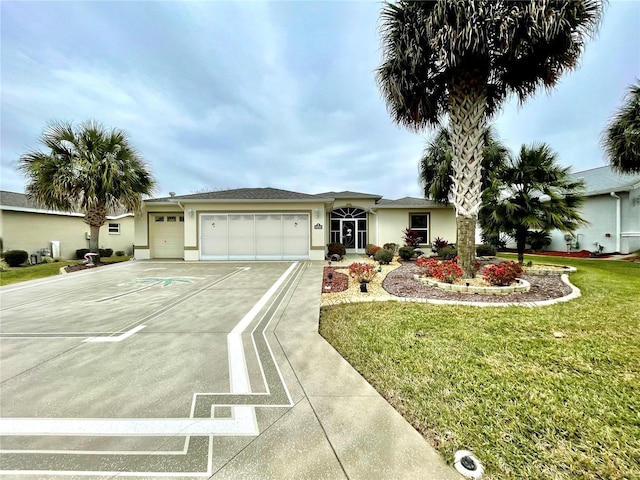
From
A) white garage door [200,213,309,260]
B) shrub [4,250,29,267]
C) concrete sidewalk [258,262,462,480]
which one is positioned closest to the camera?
concrete sidewalk [258,262,462,480]

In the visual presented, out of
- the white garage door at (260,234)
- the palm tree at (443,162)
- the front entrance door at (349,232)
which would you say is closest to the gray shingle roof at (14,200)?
the white garage door at (260,234)

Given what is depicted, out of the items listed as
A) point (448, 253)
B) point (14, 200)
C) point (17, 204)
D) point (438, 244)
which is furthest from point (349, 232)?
point (14, 200)

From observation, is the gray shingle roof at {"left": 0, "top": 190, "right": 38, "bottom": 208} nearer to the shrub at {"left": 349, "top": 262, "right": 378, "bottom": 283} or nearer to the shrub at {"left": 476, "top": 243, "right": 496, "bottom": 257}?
the shrub at {"left": 349, "top": 262, "right": 378, "bottom": 283}

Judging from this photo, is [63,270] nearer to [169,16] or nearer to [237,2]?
[169,16]

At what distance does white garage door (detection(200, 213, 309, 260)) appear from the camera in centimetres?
1397

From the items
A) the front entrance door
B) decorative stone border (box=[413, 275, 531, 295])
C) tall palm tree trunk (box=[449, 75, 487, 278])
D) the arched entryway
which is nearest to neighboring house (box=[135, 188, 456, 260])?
the arched entryway

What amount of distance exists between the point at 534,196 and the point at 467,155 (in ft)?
14.8

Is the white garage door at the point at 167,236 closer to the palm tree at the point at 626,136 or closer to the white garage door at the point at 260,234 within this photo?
the white garage door at the point at 260,234

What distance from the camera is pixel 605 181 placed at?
17.5m

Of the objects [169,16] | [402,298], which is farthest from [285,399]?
[169,16]

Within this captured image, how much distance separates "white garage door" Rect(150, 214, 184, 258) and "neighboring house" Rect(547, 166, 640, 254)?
2227 cm

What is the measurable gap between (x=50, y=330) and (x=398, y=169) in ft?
85.8

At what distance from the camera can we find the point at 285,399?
2539 mm

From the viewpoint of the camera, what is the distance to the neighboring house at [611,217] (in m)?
14.6
